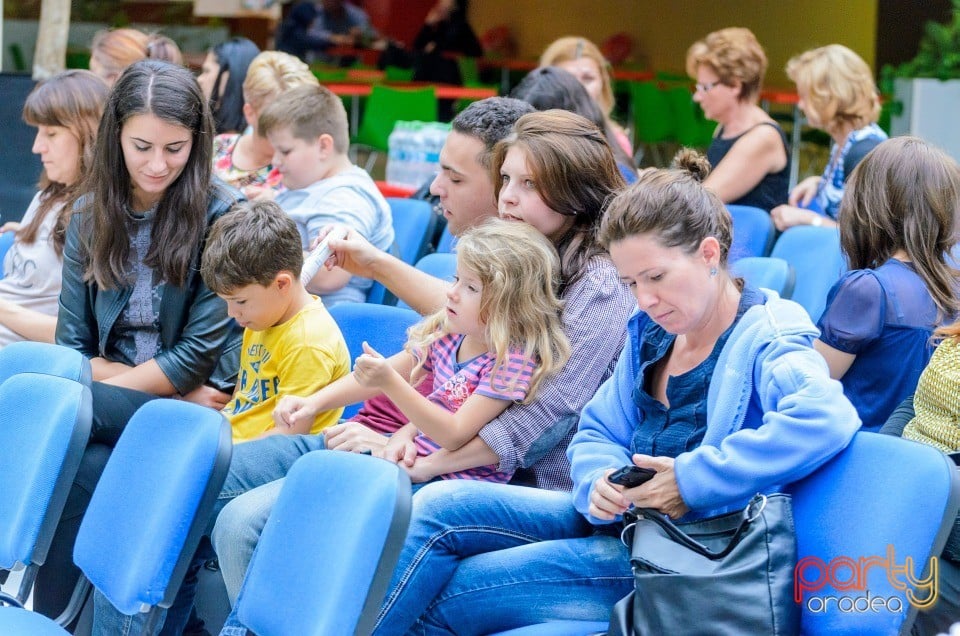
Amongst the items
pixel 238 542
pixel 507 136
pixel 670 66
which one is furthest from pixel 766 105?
pixel 238 542

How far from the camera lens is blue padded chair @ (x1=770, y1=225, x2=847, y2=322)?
3.59m

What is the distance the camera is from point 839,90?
4.21 m

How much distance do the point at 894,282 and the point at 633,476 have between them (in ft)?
2.81

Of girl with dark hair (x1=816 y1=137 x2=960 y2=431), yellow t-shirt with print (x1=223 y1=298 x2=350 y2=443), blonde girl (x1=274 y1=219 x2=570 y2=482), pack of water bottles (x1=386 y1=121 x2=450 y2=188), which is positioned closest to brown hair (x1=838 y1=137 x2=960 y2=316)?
girl with dark hair (x1=816 y1=137 x2=960 y2=431)

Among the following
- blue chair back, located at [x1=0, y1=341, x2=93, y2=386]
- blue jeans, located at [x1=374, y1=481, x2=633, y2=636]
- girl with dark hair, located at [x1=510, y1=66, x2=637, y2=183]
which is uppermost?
girl with dark hair, located at [x1=510, y1=66, x2=637, y2=183]

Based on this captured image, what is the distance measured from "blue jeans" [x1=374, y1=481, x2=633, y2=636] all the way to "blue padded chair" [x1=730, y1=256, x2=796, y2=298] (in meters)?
1.24

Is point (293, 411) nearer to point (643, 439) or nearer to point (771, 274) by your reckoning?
point (643, 439)

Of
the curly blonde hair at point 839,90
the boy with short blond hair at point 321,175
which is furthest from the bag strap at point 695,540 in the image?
the curly blonde hair at point 839,90

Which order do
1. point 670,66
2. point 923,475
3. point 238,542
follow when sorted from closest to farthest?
point 923,475, point 238,542, point 670,66

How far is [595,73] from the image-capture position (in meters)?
5.11

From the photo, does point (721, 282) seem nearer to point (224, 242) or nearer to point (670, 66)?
point (224, 242)

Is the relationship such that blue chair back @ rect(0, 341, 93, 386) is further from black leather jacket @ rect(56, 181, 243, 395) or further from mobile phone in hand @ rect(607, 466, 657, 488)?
mobile phone in hand @ rect(607, 466, 657, 488)

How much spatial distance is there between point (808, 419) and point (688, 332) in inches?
13.5

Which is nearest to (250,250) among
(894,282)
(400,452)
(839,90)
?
(400,452)
